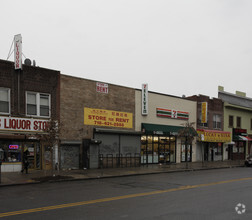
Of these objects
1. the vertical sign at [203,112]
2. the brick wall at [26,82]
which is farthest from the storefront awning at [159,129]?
the brick wall at [26,82]

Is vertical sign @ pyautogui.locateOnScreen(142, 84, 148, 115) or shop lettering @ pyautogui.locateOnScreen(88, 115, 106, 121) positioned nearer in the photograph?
shop lettering @ pyautogui.locateOnScreen(88, 115, 106, 121)

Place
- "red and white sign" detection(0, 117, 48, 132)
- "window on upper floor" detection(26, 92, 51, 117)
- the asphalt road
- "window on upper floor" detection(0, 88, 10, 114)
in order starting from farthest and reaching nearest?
"window on upper floor" detection(26, 92, 51, 117) → "window on upper floor" detection(0, 88, 10, 114) → "red and white sign" detection(0, 117, 48, 132) → the asphalt road

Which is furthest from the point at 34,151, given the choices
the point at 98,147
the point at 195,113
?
the point at 195,113

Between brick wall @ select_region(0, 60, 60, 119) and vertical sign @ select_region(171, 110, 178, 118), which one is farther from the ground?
brick wall @ select_region(0, 60, 60, 119)

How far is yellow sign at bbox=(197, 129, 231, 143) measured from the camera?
1233 inches

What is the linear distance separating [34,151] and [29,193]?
8.70 metres

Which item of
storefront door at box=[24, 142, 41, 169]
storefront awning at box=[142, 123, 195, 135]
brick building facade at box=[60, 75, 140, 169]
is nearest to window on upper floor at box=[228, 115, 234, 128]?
storefront awning at box=[142, 123, 195, 135]

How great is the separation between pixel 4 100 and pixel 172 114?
16.3 meters

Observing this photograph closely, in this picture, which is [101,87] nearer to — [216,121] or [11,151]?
[11,151]

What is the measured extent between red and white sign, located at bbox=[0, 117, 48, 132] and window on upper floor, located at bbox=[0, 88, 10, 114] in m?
0.66

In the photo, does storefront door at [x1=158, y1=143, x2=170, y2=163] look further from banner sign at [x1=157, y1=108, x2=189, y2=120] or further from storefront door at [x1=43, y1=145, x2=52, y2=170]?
storefront door at [x1=43, y1=145, x2=52, y2=170]

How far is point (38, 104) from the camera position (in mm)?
20047

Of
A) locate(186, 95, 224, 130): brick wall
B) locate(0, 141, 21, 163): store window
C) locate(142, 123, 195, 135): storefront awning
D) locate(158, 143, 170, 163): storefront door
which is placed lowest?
locate(158, 143, 170, 163): storefront door

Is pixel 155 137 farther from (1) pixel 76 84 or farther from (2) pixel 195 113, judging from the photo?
(1) pixel 76 84
